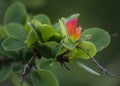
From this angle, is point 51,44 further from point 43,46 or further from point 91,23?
point 91,23

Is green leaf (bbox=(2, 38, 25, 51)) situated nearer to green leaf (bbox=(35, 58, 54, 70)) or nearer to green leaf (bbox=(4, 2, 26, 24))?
green leaf (bbox=(35, 58, 54, 70))

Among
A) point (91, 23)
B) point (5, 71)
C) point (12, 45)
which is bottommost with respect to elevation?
point (91, 23)

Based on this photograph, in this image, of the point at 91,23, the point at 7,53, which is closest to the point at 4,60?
the point at 7,53

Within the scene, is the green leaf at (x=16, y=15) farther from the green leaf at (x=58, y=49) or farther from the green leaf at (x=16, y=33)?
the green leaf at (x=58, y=49)

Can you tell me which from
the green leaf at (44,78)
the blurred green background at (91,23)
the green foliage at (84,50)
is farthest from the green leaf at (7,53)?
the blurred green background at (91,23)

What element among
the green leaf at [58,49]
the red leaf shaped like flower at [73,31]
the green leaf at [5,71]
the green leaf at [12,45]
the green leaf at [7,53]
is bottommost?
the green leaf at [5,71]

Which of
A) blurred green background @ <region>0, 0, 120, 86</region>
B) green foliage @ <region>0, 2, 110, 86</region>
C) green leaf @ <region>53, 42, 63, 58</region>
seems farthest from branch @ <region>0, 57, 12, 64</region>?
blurred green background @ <region>0, 0, 120, 86</region>

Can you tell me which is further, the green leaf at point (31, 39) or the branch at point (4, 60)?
the branch at point (4, 60)
